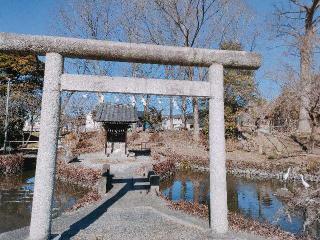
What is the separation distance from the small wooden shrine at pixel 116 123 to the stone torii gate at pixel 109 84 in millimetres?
19725

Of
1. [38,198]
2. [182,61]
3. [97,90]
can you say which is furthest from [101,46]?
[38,198]

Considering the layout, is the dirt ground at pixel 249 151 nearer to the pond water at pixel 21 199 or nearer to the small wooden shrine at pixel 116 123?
the small wooden shrine at pixel 116 123

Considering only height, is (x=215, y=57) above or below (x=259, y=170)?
above

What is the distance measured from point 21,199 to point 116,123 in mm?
12266

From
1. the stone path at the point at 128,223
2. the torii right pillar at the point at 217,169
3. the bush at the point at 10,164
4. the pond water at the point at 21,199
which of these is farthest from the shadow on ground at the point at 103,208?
the bush at the point at 10,164

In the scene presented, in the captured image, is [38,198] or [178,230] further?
[178,230]

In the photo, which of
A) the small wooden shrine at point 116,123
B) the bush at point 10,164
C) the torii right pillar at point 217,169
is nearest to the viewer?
the torii right pillar at point 217,169

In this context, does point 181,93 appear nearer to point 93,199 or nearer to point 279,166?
point 93,199

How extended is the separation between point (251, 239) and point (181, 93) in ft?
12.3

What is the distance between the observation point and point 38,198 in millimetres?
6355

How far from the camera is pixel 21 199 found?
1564cm

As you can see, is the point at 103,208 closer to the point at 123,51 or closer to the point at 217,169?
the point at 217,169

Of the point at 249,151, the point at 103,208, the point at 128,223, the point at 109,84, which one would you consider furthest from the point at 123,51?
the point at 249,151

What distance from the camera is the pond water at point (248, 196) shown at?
11727 mm
